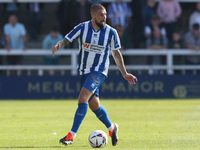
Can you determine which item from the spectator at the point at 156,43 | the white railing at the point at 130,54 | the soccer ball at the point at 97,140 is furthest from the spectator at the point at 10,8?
the soccer ball at the point at 97,140

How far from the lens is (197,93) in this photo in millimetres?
18297

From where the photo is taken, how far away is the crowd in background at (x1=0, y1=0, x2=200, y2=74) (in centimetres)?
1836

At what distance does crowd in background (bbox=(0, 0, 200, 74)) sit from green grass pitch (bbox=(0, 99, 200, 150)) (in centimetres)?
250

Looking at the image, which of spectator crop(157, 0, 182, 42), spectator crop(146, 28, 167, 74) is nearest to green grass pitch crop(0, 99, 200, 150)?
spectator crop(146, 28, 167, 74)

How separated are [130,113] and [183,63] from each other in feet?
22.0

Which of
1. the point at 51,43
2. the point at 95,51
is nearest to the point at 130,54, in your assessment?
the point at 51,43

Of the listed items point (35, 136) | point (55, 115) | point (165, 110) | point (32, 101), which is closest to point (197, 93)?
point (165, 110)

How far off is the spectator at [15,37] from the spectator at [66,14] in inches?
54.8

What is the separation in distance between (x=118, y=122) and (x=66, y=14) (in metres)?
8.13

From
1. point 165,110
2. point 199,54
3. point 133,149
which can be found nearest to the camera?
point 133,149

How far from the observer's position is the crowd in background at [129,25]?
18359 mm

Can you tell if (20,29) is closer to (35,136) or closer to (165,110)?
(165,110)

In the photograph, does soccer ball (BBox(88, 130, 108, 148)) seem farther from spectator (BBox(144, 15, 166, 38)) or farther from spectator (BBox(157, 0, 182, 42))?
spectator (BBox(157, 0, 182, 42))

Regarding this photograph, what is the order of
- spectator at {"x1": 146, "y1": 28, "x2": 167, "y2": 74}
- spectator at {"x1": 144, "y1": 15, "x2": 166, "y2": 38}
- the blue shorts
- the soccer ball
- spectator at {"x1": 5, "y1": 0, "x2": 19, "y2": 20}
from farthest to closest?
spectator at {"x1": 5, "y1": 0, "x2": 19, "y2": 20}
spectator at {"x1": 146, "y1": 28, "x2": 167, "y2": 74}
spectator at {"x1": 144, "y1": 15, "x2": 166, "y2": 38}
the blue shorts
the soccer ball
